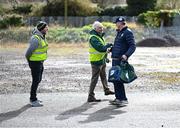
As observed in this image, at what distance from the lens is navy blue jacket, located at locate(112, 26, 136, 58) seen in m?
11.4

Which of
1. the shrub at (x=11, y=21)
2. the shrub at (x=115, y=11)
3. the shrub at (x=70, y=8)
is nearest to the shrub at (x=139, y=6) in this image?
the shrub at (x=115, y=11)

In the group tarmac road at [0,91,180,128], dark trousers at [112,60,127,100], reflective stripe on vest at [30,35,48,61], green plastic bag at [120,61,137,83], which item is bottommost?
tarmac road at [0,91,180,128]

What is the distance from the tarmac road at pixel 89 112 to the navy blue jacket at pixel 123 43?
1172 millimetres

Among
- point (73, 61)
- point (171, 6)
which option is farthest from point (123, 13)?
point (73, 61)

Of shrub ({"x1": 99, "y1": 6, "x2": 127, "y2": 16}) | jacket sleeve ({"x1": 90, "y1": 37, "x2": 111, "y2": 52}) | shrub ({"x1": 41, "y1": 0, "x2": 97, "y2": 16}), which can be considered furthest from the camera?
shrub ({"x1": 99, "y1": 6, "x2": 127, "y2": 16})

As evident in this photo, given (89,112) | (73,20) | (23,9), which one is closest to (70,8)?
(73,20)

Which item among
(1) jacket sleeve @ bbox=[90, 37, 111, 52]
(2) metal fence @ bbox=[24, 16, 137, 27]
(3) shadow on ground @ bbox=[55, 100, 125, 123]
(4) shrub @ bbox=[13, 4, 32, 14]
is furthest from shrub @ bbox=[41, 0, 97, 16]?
(3) shadow on ground @ bbox=[55, 100, 125, 123]

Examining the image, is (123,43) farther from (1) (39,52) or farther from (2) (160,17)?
(2) (160,17)

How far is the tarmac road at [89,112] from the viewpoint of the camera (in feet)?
31.4

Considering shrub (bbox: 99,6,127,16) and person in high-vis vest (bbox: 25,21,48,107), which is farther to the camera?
shrub (bbox: 99,6,127,16)

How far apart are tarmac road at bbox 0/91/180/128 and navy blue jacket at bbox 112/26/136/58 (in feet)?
3.85

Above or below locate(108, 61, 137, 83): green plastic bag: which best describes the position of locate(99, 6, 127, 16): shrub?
below

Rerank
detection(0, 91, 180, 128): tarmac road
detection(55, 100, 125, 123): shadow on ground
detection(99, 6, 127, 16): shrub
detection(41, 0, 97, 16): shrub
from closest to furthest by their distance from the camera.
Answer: detection(0, 91, 180, 128): tarmac road, detection(55, 100, 125, 123): shadow on ground, detection(41, 0, 97, 16): shrub, detection(99, 6, 127, 16): shrub

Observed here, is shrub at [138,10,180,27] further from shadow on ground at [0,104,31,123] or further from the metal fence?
shadow on ground at [0,104,31,123]
